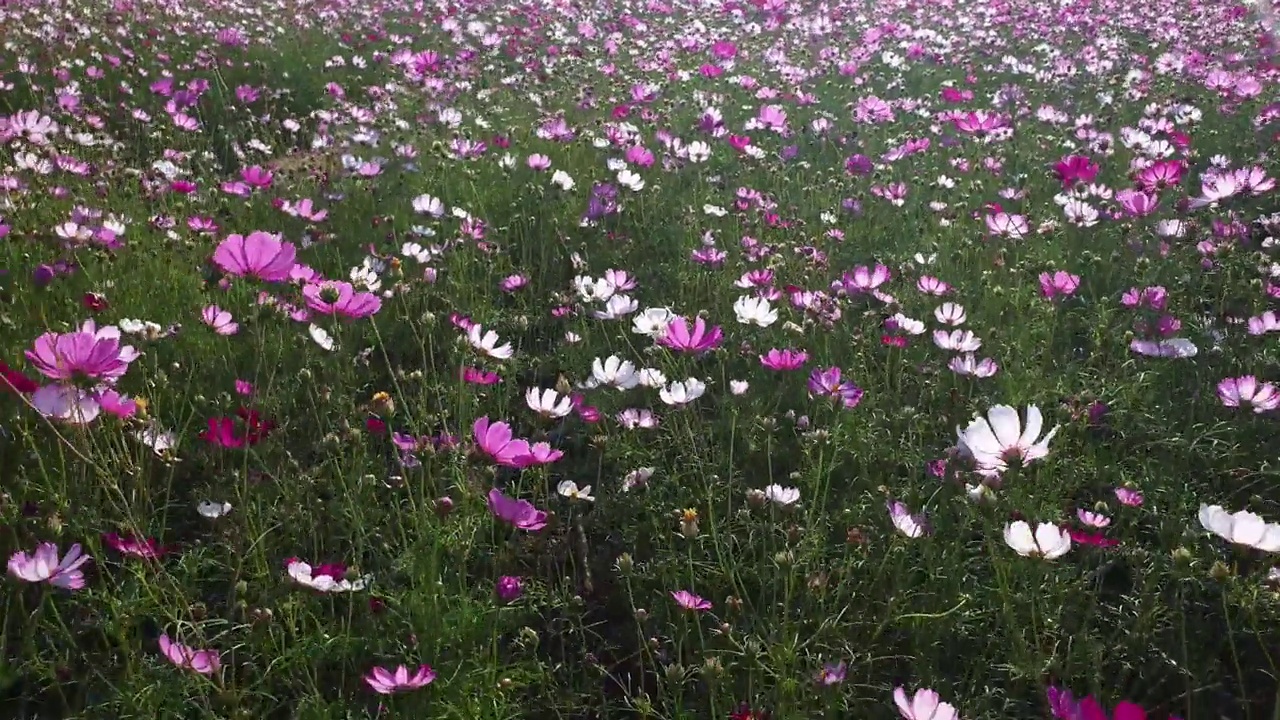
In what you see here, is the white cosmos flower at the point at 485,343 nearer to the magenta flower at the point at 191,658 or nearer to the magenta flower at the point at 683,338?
the magenta flower at the point at 683,338

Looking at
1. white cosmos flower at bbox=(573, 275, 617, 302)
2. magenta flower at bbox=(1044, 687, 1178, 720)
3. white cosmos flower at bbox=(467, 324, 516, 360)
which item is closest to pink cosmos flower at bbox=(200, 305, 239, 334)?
white cosmos flower at bbox=(467, 324, 516, 360)

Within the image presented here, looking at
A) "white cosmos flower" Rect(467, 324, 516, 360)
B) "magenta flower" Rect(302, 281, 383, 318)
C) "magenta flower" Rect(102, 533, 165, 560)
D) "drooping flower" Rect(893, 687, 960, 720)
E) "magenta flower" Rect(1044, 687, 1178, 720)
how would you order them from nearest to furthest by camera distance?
"magenta flower" Rect(1044, 687, 1178, 720)
"drooping flower" Rect(893, 687, 960, 720)
"magenta flower" Rect(102, 533, 165, 560)
"magenta flower" Rect(302, 281, 383, 318)
"white cosmos flower" Rect(467, 324, 516, 360)

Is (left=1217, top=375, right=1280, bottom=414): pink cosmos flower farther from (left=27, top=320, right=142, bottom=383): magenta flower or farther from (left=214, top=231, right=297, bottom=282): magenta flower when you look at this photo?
(left=27, top=320, right=142, bottom=383): magenta flower

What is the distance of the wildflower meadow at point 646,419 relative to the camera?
1.21 m

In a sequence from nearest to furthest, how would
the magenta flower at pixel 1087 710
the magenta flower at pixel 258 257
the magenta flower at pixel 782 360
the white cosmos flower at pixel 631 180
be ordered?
the magenta flower at pixel 1087 710
the magenta flower at pixel 258 257
the magenta flower at pixel 782 360
the white cosmos flower at pixel 631 180

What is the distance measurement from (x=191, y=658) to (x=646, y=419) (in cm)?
84

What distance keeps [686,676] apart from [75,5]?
5636 millimetres

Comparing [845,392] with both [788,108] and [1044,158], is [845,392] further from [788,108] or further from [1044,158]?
[788,108]

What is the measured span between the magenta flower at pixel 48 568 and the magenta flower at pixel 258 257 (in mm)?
437

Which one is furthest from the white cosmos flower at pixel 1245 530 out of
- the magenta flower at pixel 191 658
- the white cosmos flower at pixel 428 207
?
the white cosmos flower at pixel 428 207

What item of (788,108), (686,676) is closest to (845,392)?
(686,676)

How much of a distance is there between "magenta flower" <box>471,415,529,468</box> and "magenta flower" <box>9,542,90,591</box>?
486mm

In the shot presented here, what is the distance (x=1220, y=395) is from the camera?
1.62 m

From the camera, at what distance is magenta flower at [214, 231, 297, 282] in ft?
4.32
